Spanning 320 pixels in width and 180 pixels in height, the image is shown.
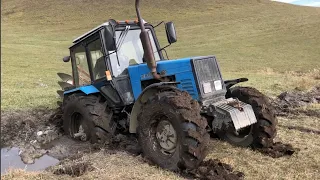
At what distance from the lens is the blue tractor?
554cm

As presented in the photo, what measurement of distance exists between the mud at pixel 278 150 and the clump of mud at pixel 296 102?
354cm

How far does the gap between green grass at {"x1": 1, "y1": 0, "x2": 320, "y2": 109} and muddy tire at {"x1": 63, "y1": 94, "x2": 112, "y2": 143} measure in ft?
9.15

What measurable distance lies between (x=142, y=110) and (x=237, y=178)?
188cm

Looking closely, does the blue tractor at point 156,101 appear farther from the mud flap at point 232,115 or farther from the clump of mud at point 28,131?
the clump of mud at point 28,131

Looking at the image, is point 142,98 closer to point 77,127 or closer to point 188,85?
point 188,85

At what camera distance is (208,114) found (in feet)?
20.4

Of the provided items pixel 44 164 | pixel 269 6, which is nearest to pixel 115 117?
pixel 44 164

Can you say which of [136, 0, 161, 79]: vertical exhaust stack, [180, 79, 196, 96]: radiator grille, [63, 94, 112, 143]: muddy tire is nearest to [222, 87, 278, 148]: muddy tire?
[180, 79, 196, 96]: radiator grille

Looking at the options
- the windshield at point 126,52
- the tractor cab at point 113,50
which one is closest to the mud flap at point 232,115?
the tractor cab at point 113,50

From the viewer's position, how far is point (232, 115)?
586cm

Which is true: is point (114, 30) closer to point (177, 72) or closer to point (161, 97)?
point (177, 72)

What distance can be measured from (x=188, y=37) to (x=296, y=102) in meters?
29.0

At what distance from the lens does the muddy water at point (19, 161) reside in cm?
651

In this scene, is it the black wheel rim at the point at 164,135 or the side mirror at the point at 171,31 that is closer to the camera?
the black wheel rim at the point at 164,135
